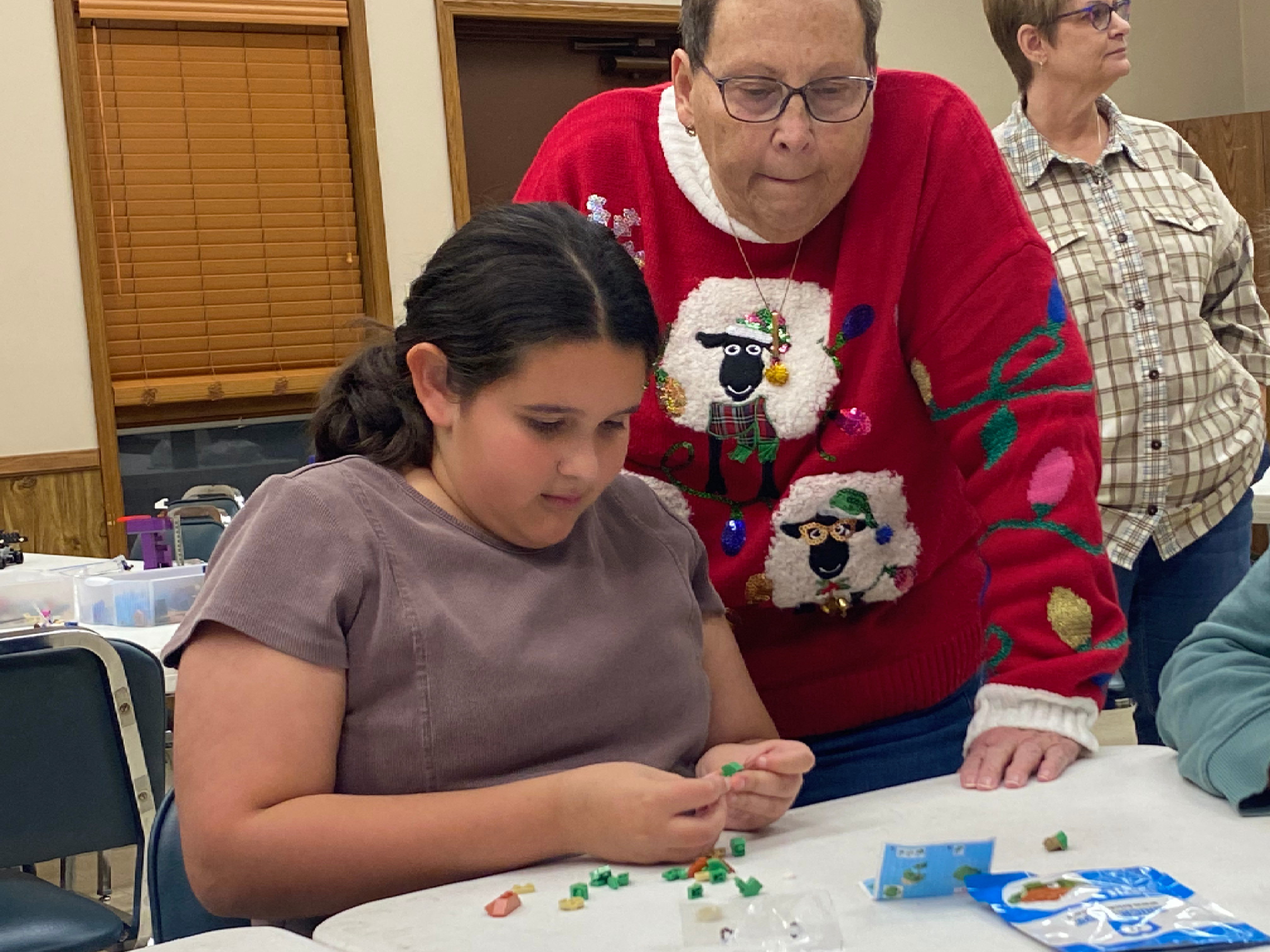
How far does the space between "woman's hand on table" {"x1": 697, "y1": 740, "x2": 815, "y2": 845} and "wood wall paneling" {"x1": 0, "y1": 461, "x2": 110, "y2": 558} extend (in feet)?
13.2

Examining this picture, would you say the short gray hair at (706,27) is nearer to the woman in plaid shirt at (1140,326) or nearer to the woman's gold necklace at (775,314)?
the woman's gold necklace at (775,314)

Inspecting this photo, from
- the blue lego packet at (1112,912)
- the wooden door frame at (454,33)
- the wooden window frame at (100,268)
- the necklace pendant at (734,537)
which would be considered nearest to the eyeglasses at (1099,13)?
the necklace pendant at (734,537)

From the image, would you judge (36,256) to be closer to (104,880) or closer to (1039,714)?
(104,880)

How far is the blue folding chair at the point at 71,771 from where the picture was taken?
208 cm

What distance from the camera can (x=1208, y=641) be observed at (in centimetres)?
139

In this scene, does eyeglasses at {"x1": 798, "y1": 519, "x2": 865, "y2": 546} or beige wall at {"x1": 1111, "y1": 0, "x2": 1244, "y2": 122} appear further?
beige wall at {"x1": 1111, "y1": 0, "x2": 1244, "y2": 122}

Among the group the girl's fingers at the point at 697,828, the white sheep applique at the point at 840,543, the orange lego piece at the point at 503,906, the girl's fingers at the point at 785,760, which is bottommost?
the orange lego piece at the point at 503,906

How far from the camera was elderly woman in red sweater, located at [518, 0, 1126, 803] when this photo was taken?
1456 millimetres

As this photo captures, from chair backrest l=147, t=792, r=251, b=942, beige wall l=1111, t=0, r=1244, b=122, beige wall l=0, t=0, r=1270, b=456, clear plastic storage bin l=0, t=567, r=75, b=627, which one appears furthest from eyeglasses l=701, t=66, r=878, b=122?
beige wall l=1111, t=0, r=1244, b=122

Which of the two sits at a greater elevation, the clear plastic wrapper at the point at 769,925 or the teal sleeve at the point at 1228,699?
the teal sleeve at the point at 1228,699

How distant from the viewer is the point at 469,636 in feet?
4.07

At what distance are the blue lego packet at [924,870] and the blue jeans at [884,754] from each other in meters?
0.61

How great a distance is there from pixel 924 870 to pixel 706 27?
0.89 metres

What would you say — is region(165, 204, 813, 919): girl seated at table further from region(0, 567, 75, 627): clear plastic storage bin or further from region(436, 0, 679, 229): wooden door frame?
region(436, 0, 679, 229): wooden door frame
